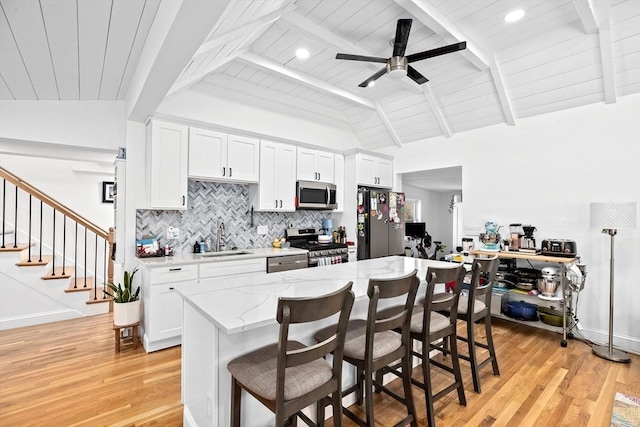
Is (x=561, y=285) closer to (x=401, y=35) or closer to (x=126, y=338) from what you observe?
(x=401, y=35)

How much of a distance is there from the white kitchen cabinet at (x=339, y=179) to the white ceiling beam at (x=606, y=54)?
11.0 feet

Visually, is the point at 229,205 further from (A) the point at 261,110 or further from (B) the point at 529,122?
(B) the point at 529,122

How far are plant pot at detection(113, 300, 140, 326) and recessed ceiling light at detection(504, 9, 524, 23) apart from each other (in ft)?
15.2

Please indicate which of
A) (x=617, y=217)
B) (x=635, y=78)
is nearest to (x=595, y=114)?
(x=635, y=78)

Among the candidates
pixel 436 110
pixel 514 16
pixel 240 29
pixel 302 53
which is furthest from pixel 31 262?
pixel 514 16

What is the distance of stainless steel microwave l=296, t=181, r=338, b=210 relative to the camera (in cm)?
454

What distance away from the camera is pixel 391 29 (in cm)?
300

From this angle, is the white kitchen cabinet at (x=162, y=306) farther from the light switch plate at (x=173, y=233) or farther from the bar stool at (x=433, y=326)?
the bar stool at (x=433, y=326)

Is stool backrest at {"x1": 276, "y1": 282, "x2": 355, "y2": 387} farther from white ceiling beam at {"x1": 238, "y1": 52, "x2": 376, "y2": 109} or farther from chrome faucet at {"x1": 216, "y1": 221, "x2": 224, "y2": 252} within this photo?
white ceiling beam at {"x1": 238, "y1": 52, "x2": 376, "y2": 109}

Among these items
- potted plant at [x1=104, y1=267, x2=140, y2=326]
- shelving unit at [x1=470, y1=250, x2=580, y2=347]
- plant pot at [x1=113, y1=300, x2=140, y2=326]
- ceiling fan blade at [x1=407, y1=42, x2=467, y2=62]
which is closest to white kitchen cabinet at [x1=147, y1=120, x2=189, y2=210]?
potted plant at [x1=104, y1=267, x2=140, y2=326]

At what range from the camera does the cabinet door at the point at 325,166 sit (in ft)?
15.8

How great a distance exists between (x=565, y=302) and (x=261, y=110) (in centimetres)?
462

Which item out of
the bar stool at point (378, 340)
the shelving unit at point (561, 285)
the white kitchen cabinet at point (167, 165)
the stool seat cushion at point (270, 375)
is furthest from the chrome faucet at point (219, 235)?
the shelving unit at point (561, 285)

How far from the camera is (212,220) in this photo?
13.4 feet
